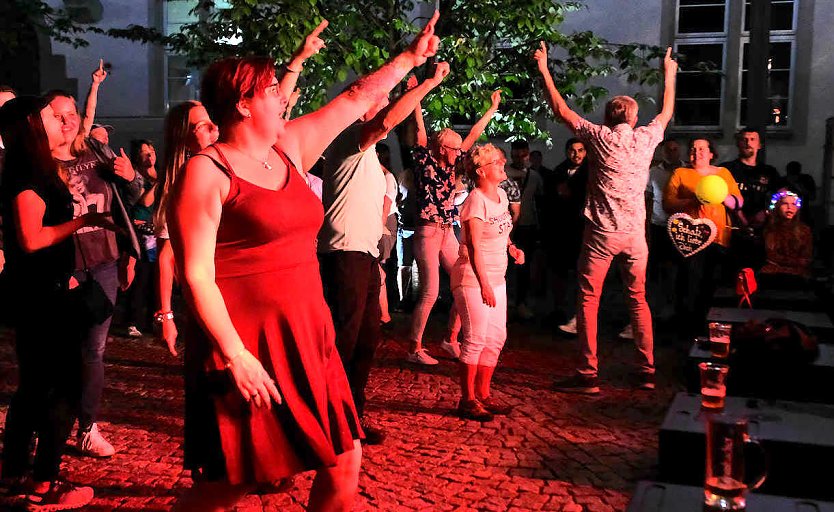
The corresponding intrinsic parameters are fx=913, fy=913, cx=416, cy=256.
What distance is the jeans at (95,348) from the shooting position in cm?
488

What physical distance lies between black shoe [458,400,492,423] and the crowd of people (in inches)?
1.0

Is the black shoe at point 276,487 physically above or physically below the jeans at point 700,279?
below

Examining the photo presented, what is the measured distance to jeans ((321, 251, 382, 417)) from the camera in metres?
5.11

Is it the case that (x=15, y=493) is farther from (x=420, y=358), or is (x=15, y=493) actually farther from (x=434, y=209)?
(x=434, y=209)

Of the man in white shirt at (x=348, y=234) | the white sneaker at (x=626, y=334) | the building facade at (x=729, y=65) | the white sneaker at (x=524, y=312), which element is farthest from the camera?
the building facade at (x=729, y=65)

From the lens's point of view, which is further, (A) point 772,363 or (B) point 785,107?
(B) point 785,107

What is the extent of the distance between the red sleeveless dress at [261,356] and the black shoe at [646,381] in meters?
4.51

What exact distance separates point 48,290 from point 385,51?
7.45 metres

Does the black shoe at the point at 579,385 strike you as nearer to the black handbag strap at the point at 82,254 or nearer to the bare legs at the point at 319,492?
the black handbag strap at the point at 82,254

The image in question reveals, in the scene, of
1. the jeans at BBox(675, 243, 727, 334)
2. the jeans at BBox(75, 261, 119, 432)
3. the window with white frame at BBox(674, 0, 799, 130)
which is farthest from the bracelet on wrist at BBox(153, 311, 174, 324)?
the window with white frame at BBox(674, 0, 799, 130)

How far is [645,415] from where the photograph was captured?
6.26 meters

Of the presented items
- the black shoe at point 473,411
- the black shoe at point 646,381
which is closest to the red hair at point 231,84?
the black shoe at point 473,411

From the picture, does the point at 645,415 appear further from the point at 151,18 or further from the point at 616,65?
the point at 151,18

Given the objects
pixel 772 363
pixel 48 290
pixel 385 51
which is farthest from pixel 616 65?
pixel 48 290
